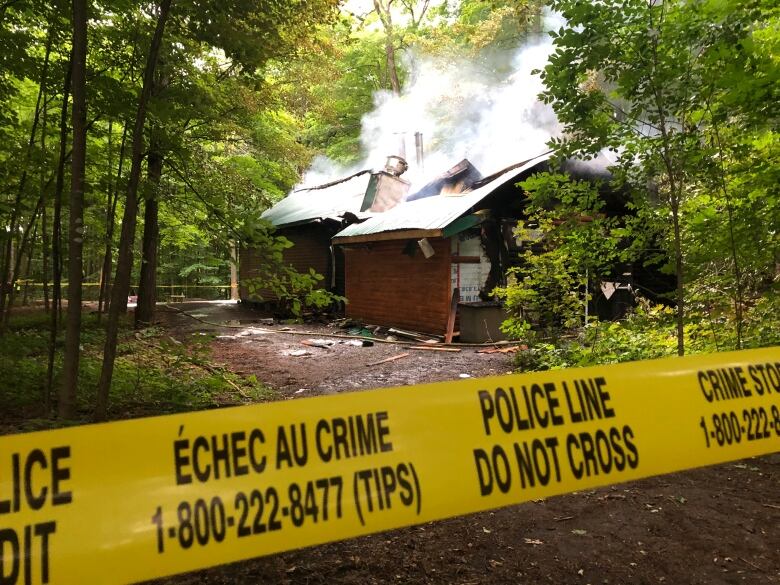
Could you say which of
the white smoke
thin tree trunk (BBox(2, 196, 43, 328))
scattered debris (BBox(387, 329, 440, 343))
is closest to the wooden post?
scattered debris (BBox(387, 329, 440, 343))

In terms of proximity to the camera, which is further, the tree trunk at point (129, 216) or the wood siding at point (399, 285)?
the wood siding at point (399, 285)

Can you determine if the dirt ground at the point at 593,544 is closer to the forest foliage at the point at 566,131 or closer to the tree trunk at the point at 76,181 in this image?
A: the forest foliage at the point at 566,131

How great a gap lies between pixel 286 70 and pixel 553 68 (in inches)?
444

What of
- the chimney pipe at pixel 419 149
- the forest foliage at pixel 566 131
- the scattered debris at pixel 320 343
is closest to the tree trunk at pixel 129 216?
the forest foliage at pixel 566 131

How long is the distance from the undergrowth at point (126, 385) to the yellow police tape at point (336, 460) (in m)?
2.37

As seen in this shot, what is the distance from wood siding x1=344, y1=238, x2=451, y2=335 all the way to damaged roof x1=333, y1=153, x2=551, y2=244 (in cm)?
67

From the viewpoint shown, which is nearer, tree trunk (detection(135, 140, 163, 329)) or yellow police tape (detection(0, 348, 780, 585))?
yellow police tape (detection(0, 348, 780, 585))

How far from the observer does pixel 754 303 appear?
20.4ft

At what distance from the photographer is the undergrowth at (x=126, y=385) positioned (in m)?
4.74

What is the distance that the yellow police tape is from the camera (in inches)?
50.2

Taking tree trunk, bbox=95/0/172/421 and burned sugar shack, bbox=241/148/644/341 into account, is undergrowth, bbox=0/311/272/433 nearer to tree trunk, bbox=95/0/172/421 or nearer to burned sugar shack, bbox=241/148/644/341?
tree trunk, bbox=95/0/172/421

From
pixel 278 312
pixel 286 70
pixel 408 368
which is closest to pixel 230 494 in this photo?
pixel 408 368

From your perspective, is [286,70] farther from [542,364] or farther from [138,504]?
[138,504]

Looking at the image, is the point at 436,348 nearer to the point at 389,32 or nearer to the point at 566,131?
the point at 566,131
